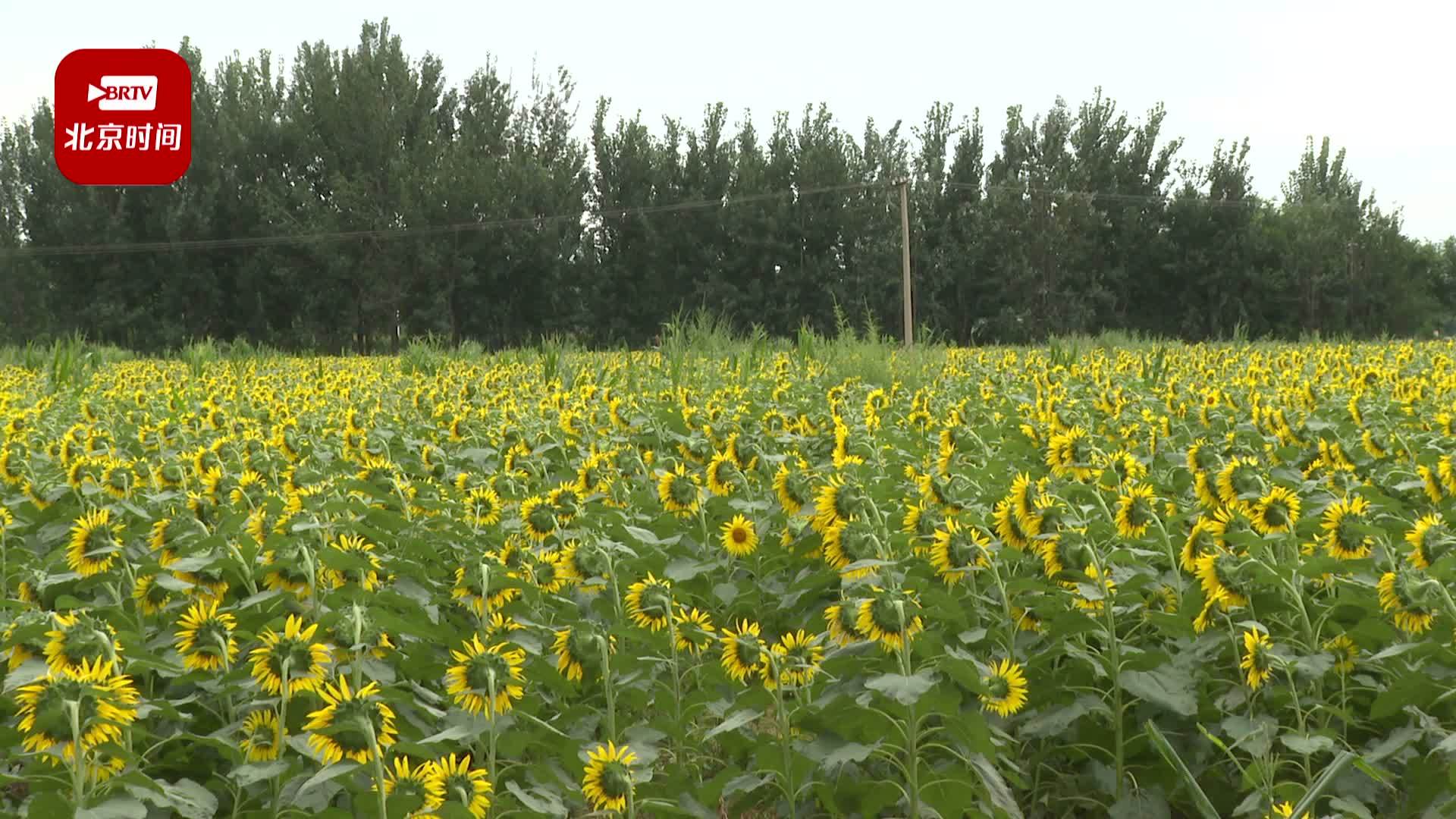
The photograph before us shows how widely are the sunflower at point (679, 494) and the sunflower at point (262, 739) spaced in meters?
1.31

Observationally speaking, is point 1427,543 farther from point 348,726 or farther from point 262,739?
point 262,739

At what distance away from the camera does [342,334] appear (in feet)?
117

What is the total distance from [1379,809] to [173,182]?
38.1 meters

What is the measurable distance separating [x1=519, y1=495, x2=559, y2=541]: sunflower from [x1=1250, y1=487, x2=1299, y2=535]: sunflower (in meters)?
1.71

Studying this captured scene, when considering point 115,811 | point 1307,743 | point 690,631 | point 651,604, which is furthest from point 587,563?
point 1307,743

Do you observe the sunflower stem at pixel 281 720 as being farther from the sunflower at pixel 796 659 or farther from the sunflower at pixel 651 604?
the sunflower at pixel 796 659

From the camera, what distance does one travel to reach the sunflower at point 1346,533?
2584 mm

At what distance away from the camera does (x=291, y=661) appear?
2.01 m

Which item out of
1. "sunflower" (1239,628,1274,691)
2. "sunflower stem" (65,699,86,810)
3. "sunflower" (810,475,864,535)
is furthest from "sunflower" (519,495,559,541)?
"sunflower" (1239,628,1274,691)

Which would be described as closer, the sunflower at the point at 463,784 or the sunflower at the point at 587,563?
the sunflower at the point at 463,784

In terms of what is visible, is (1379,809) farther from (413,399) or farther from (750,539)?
(413,399)

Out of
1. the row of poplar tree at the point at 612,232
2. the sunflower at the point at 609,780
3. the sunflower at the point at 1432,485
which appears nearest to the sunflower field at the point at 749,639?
the sunflower at the point at 609,780

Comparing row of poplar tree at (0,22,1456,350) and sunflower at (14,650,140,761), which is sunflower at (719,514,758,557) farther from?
row of poplar tree at (0,22,1456,350)

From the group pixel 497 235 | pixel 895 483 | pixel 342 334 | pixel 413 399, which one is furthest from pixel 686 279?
pixel 895 483
